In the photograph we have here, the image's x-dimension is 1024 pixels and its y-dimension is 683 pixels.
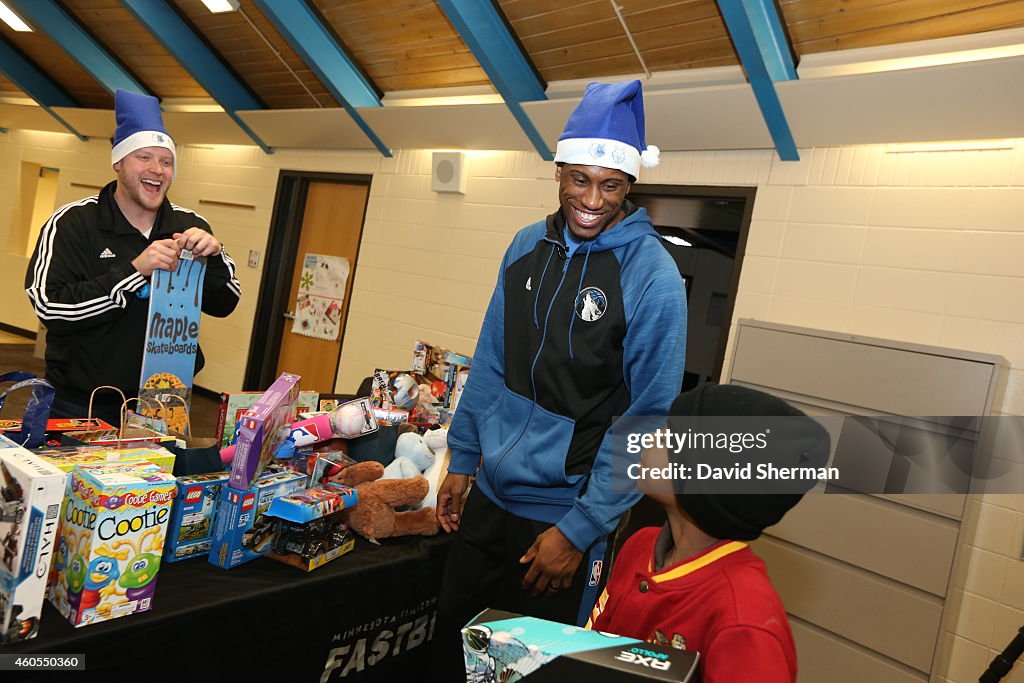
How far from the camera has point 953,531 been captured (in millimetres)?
2504

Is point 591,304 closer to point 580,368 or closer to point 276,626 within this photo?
point 580,368

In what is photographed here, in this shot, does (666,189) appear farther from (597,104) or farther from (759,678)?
(759,678)

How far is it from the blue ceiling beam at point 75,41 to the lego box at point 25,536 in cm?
651

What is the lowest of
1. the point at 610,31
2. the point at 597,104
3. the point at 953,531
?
the point at 953,531

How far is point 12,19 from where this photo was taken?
6141 mm

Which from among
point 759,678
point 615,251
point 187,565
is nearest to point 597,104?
point 615,251

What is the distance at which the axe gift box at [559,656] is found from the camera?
766 millimetres

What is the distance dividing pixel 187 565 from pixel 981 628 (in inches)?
114

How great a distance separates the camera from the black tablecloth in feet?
3.81

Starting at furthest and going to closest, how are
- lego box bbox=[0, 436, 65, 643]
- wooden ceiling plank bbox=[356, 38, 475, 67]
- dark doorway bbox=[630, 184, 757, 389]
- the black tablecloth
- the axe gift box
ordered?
wooden ceiling plank bbox=[356, 38, 475, 67] → dark doorway bbox=[630, 184, 757, 389] → the black tablecloth → lego box bbox=[0, 436, 65, 643] → the axe gift box

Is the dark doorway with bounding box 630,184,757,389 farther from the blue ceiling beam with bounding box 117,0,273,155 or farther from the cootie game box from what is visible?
the blue ceiling beam with bounding box 117,0,273,155

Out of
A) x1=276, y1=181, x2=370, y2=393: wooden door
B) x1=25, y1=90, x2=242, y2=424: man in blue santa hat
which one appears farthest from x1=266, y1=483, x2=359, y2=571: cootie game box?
x1=276, y1=181, x2=370, y2=393: wooden door

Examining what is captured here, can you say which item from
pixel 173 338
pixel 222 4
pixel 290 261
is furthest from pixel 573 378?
pixel 290 261

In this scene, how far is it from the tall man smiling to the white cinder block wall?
1899 mm
